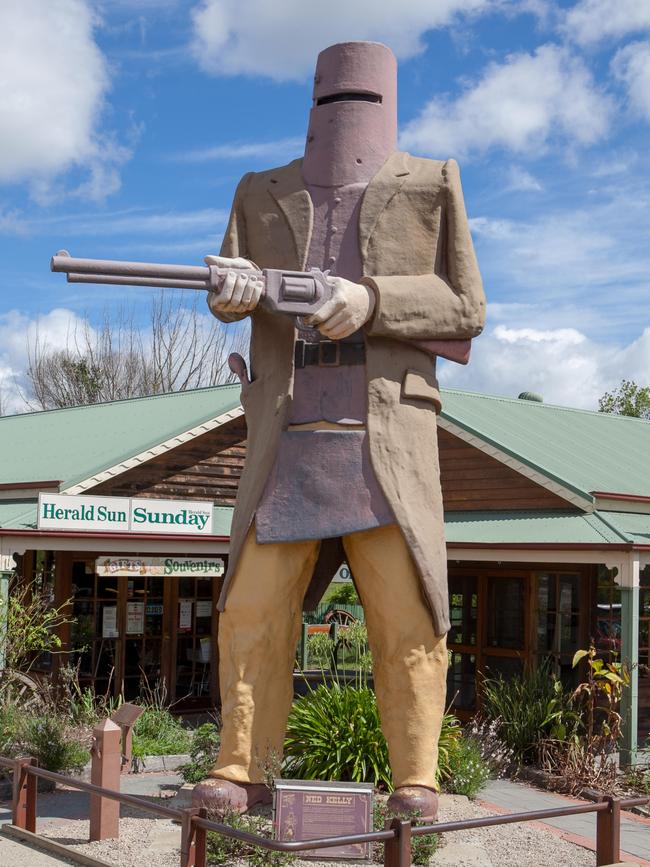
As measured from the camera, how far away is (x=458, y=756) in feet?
25.8

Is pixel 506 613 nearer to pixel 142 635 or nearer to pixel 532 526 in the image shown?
pixel 532 526

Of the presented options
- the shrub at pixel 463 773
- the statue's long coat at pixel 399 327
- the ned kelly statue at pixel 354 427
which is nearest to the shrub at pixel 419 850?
the ned kelly statue at pixel 354 427

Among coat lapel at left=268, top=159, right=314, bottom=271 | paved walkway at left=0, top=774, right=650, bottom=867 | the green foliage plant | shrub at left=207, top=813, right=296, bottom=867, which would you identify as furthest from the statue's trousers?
the green foliage plant

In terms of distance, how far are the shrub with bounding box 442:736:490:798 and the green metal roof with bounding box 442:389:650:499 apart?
14.9 feet

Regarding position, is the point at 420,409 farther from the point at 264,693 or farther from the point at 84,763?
the point at 84,763

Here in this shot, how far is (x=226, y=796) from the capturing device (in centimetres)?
595

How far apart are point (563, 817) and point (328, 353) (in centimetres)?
A: 443

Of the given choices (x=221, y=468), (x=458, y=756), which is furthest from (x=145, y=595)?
(x=458, y=756)

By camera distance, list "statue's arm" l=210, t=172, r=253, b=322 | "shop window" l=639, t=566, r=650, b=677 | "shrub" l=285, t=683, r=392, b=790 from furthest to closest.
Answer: "shop window" l=639, t=566, r=650, b=677
"shrub" l=285, t=683, r=392, b=790
"statue's arm" l=210, t=172, r=253, b=322

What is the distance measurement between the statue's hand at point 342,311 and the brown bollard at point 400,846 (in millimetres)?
2491

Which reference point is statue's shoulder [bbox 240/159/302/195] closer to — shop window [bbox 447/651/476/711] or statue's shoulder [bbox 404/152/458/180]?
statue's shoulder [bbox 404/152/458/180]

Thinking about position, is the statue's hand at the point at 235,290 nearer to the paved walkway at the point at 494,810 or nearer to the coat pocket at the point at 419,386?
the coat pocket at the point at 419,386

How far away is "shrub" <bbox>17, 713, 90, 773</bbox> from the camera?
9.17 m

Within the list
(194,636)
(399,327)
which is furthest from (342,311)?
(194,636)
